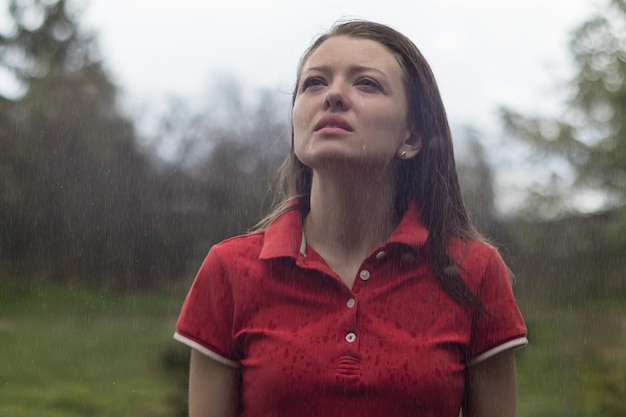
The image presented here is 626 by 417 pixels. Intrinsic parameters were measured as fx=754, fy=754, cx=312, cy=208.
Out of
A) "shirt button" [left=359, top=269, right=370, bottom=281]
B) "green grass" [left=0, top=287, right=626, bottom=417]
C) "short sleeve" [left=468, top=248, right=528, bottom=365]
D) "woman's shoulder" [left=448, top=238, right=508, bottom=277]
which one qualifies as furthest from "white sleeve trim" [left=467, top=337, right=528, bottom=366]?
"green grass" [left=0, top=287, right=626, bottom=417]

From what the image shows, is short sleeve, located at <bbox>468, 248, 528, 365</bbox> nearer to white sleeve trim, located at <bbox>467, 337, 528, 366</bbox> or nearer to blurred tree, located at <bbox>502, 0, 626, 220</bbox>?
white sleeve trim, located at <bbox>467, 337, 528, 366</bbox>

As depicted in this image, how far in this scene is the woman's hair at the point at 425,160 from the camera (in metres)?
1.42

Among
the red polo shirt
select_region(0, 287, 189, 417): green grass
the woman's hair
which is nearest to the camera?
the red polo shirt

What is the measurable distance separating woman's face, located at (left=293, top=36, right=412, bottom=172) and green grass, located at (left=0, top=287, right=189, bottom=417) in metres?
1.42

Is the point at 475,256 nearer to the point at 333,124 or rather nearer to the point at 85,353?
the point at 333,124

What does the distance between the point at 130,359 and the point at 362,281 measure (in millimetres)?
1559

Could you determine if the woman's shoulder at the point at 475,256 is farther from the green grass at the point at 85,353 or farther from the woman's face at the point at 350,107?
the green grass at the point at 85,353

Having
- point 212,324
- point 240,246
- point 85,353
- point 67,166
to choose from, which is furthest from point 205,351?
point 67,166

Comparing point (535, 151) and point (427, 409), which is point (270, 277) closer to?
point (427, 409)

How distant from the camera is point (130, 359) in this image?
2.64 m

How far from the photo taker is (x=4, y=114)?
3125 millimetres

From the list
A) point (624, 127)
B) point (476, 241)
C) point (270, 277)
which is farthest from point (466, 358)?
point (624, 127)

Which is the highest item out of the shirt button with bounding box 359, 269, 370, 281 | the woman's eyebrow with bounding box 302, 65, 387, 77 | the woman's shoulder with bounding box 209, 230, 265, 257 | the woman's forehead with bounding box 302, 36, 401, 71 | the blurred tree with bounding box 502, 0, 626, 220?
the blurred tree with bounding box 502, 0, 626, 220

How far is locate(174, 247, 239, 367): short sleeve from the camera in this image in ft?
4.29
